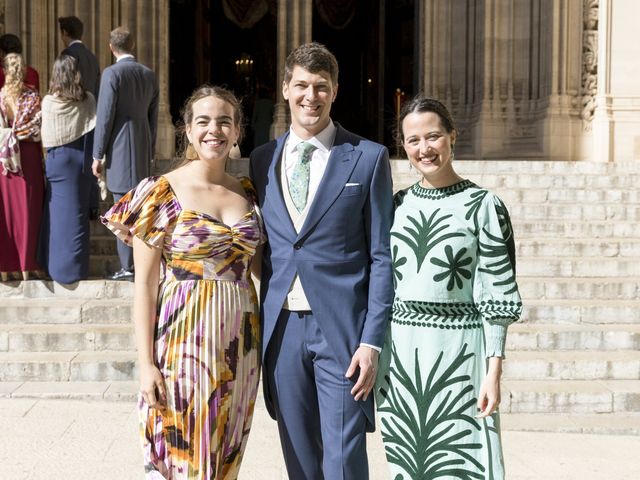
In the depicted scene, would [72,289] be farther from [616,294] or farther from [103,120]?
[616,294]

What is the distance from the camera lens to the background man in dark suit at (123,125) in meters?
5.86

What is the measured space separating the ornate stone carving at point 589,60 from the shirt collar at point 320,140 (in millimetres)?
9361

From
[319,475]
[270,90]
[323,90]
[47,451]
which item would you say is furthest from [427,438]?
[270,90]

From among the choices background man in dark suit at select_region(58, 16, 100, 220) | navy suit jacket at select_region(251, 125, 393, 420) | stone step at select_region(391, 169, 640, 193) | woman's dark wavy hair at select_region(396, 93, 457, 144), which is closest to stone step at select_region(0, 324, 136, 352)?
background man in dark suit at select_region(58, 16, 100, 220)

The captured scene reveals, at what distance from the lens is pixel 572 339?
216 inches

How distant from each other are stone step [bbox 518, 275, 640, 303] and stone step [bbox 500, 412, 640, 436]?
4.54ft

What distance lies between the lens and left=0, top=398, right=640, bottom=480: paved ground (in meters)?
3.76

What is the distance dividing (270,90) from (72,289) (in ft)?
45.1

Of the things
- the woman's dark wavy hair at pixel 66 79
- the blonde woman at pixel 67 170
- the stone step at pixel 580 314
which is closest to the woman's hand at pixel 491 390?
the stone step at pixel 580 314

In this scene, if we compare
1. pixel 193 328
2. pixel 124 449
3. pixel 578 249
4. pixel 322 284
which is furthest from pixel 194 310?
pixel 578 249

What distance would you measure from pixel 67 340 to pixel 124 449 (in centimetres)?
168

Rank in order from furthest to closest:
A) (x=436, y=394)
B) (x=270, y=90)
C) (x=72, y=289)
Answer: (x=270, y=90) < (x=72, y=289) < (x=436, y=394)

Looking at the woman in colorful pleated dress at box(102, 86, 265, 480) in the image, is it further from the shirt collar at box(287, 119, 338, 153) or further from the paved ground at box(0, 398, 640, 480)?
the paved ground at box(0, 398, 640, 480)

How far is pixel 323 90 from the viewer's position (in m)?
2.53
